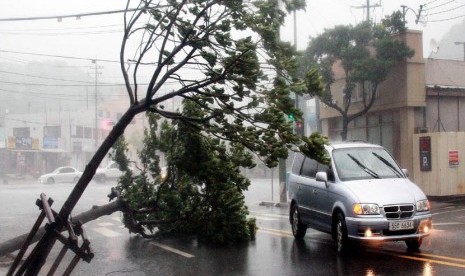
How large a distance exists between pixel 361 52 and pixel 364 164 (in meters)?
12.6

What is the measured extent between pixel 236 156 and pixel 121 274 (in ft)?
9.18

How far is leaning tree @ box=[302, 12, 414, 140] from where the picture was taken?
2173cm

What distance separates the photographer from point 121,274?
9.18 m

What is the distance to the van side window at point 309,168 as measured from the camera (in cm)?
1142

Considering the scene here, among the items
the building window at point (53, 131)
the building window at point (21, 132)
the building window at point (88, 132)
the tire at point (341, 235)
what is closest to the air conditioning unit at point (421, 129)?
the tire at point (341, 235)

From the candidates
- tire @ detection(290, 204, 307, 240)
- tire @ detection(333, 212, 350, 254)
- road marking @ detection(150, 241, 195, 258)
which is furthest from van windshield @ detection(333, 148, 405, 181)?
road marking @ detection(150, 241, 195, 258)

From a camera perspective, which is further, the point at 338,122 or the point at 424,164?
the point at 338,122

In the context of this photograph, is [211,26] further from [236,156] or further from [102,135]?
[102,135]

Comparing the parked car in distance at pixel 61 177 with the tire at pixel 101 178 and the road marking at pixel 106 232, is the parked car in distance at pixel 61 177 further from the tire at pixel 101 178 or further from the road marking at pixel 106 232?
the road marking at pixel 106 232

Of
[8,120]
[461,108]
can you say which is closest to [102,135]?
[8,120]

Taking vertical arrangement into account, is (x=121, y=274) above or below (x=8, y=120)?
below

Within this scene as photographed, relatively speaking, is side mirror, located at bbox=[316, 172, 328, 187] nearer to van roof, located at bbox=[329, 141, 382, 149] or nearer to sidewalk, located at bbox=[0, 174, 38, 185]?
van roof, located at bbox=[329, 141, 382, 149]

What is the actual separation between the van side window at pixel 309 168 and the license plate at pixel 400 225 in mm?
2523

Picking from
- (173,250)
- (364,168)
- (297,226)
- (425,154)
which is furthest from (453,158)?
(173,250)
